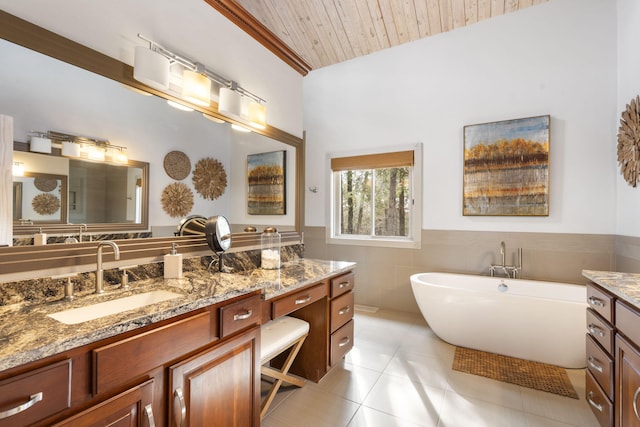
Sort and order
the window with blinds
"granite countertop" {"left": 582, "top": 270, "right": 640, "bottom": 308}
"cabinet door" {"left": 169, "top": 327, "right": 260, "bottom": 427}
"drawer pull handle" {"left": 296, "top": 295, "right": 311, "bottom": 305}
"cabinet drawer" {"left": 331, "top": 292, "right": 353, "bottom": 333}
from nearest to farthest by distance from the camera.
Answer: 1. "cabinet door" {"left": 169, "top": 327, "right": 260, "bottom": 427}
2. "granite countertop" {"left": 582, "top": 270, "right": 640, "bottom": 308}
3. "drawer pull handle" {"left": 296, "top": 295, "right": 311, "bottom": 305}
4. "cabinet drawer" {"left": 331, "top": 292, "right": 353, "bottom": 333}
5. the window with blinds

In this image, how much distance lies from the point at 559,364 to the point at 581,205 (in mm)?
1490

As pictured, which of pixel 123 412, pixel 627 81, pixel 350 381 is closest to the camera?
pixel 123 412

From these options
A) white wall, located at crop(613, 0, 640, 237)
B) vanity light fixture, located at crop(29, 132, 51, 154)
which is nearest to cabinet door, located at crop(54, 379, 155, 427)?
vanity light fixture, located at crop(29, 132, 51, 154)

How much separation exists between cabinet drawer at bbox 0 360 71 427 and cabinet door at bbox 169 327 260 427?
327 mm

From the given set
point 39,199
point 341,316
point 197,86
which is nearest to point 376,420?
point 341,316

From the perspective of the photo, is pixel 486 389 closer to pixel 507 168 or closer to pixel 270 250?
pixel 270 250

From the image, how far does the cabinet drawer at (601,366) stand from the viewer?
1.44 m

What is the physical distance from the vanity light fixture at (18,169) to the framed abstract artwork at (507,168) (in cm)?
348

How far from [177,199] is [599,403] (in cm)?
272

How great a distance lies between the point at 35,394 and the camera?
722mm

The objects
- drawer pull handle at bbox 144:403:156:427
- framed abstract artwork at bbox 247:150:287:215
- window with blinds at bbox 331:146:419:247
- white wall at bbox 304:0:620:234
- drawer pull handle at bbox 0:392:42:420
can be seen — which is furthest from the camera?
window with blinds at bbox 331:146:419:247

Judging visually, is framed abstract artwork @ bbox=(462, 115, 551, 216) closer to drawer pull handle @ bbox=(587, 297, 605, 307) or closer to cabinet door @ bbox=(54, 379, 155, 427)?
drawer pull handle @ bbox=(587, 297, 605, 307)

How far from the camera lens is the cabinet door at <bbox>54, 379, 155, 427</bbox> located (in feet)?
2.67

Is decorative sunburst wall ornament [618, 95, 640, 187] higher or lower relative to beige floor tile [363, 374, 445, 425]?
higher
